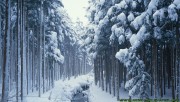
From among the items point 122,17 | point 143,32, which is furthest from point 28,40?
point 143,32

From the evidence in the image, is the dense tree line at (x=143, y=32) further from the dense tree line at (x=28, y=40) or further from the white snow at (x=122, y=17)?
the dense tree line at (x=28, y=40)

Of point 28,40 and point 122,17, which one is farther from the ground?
point 122,17

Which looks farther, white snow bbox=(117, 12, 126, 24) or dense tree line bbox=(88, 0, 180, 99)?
white snow bbox=(117, 12, 126, 24)

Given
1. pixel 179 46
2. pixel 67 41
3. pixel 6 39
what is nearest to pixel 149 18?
pixel 179 46

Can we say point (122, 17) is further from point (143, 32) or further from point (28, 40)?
point (28, 40)

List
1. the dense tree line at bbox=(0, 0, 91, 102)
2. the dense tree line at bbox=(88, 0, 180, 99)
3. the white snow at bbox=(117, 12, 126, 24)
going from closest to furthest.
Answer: the dense tree line at bbox=(88, 0, 180, 99)
the dense tree line at bbox=(0, 0, 91, 102)
the white snow at bbox=(117, 12, 126, 24)

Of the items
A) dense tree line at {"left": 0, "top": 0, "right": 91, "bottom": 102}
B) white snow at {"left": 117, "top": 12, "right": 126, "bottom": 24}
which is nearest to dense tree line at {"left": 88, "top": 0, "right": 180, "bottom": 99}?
white snow at {"left": 117, "top": 12, "right": 126, "bottom": 24}

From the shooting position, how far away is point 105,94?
33.2 metres

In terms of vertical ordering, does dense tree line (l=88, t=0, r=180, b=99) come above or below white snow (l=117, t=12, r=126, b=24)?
below

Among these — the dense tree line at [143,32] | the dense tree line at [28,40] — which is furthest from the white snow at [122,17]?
the dense tree line at [28,40]

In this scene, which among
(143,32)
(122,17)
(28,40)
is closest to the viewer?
(143,32)

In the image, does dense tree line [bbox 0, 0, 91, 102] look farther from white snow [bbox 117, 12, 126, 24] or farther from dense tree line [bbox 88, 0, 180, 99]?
white snow [bbox 117, 12, 126, 24]

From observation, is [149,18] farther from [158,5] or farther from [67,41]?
[67,41]

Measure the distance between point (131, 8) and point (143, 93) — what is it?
259 inches
